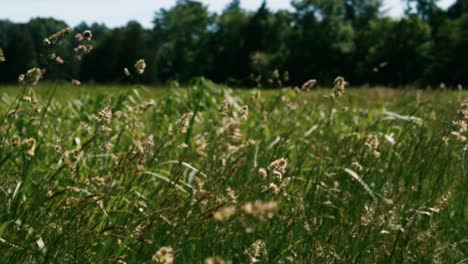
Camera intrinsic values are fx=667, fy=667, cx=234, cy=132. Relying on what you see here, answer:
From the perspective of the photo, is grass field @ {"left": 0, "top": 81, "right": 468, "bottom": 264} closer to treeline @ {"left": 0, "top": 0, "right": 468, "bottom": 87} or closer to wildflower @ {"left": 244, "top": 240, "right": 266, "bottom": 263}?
wildflower @ {"left": 244, "top": 240, "right": 266, "bottom": 263}

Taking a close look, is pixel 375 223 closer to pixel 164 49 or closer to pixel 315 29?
pixel 164 49

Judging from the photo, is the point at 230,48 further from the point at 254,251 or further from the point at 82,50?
the point at 254,251

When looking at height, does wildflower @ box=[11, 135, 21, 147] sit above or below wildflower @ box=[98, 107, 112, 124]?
below

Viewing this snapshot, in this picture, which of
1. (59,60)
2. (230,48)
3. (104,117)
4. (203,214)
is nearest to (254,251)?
(203,214)

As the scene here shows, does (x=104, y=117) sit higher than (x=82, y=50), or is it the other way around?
(x=82, y=50)

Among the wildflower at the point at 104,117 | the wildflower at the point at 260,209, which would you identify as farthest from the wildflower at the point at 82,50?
the wildflower at the point at 260,209

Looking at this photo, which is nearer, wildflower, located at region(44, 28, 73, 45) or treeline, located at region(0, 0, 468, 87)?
wildflower, located at region(44, 28, 73, 45)

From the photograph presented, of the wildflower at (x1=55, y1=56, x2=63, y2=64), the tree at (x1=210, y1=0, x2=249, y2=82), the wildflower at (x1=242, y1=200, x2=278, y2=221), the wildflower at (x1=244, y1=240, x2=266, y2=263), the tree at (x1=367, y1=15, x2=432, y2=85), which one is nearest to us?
the wildflower at (x1=242, y1=200, x2=278, y2=221)

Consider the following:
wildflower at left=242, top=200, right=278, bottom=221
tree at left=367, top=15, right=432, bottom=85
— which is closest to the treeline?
tree at left=367, top=15, right=432, bottom=85

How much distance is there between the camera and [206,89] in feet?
25.7

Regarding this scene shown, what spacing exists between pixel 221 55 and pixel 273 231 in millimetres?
57229

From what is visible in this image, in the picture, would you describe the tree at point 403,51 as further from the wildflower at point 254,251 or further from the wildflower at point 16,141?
the wildflower at point 254,251

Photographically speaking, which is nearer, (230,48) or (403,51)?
(403,51)

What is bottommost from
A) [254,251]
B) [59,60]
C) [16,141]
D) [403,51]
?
[403,51]
